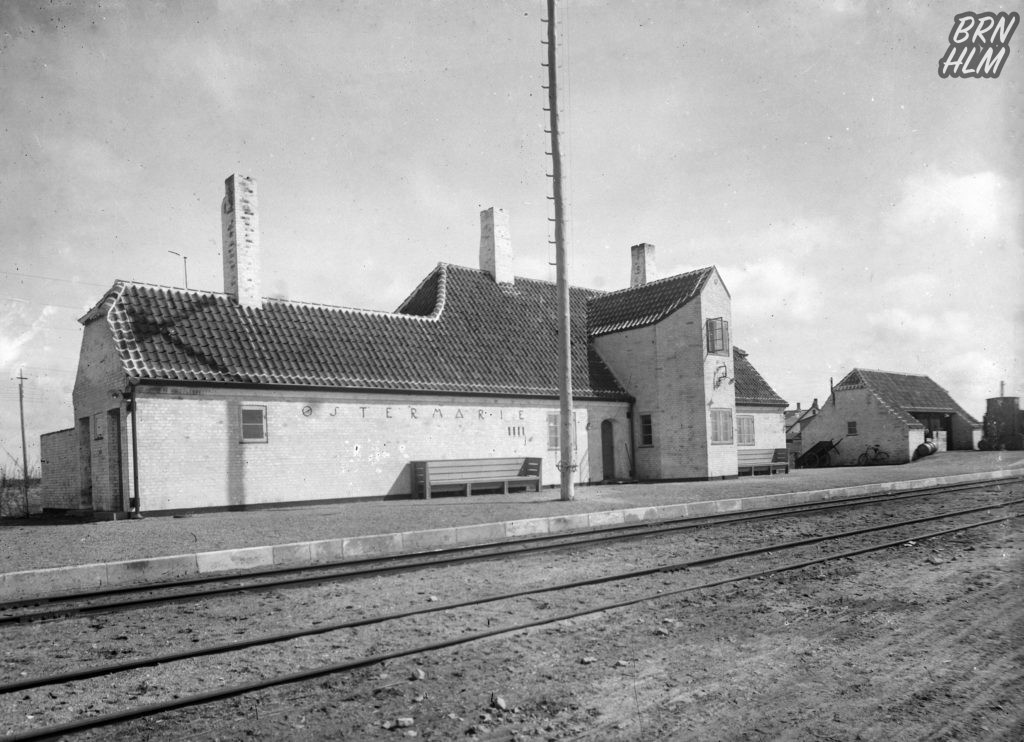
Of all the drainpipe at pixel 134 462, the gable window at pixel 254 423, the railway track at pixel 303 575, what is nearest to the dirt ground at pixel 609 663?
the railway track at pixel 303 575

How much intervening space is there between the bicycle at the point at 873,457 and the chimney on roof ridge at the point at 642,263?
54.6 feet

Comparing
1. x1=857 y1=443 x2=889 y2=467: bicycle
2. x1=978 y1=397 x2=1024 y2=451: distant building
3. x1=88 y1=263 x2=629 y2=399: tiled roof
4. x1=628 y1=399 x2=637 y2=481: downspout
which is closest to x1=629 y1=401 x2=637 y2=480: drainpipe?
x1=628 y1=399 x2=637 y2=481: downspout

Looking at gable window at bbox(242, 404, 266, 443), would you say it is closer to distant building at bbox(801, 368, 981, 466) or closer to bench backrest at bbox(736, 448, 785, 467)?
bench backrest at bbox(736, 448, 785, 467)

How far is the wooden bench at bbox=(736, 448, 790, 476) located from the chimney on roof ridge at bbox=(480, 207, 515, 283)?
1138cm

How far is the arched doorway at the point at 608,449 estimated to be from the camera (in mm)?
26328

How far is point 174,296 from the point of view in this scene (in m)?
19.2

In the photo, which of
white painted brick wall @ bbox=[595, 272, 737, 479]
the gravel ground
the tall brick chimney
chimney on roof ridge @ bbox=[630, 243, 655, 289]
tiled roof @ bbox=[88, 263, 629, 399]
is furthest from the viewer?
chimney on roof ridge @ bbox=[630, 243, 655, 289]

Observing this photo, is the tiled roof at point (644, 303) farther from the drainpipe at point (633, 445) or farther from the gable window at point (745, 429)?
the gable window at point (745, 429)

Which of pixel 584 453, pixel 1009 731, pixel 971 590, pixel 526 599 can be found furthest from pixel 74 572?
pixel 584 453

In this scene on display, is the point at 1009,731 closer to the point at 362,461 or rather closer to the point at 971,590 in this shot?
the point at 971,590

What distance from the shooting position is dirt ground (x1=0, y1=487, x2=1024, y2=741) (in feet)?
A: 15.5

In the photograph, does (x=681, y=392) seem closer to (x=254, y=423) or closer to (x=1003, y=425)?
(x=254, y=423)

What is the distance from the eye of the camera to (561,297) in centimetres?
1778

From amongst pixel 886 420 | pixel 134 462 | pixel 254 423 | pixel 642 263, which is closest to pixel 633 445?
pixel 642 263
